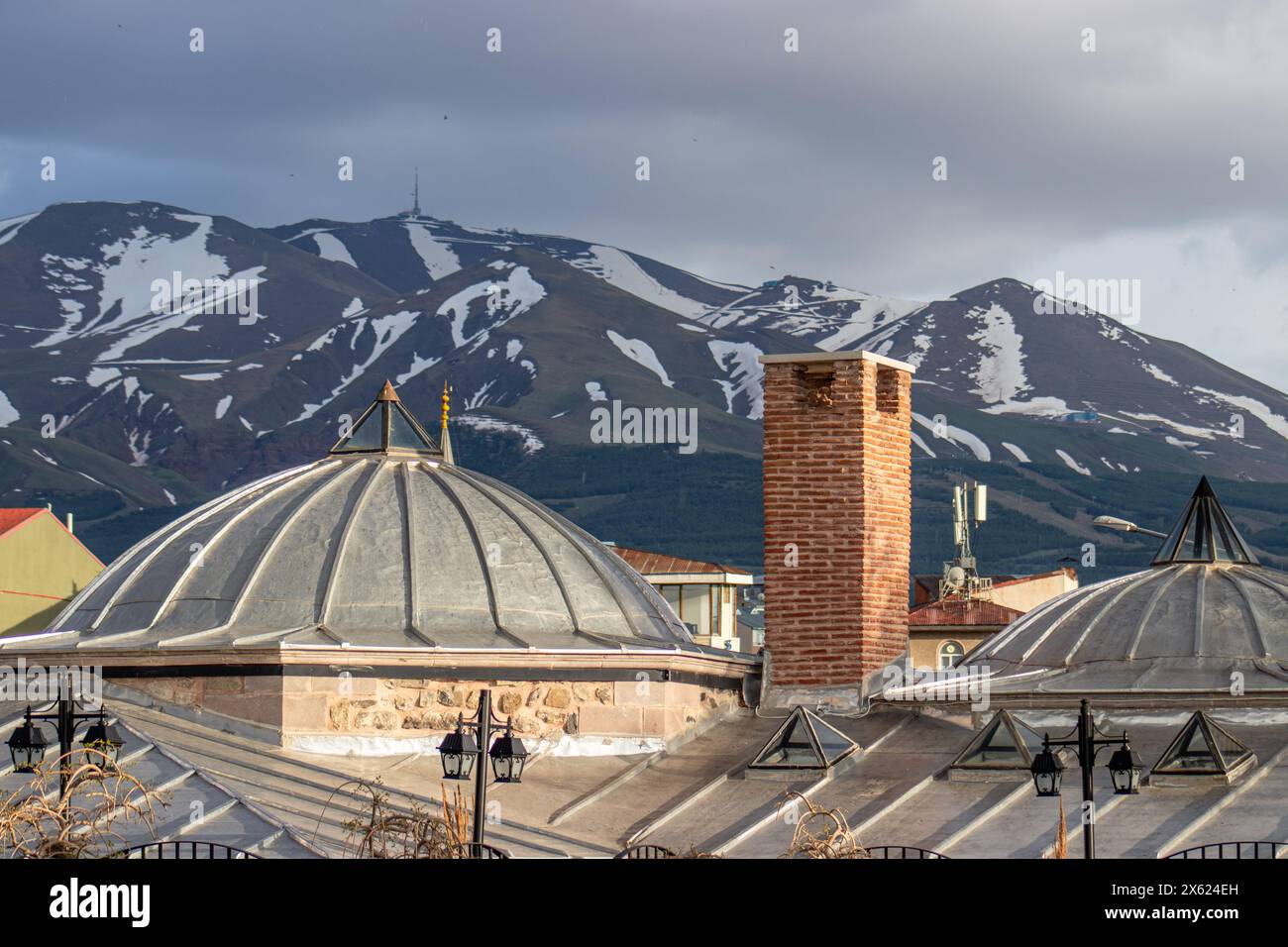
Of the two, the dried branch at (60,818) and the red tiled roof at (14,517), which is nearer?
the dried branch at (60,818)

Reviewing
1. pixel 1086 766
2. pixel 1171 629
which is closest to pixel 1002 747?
pixel 1171 629

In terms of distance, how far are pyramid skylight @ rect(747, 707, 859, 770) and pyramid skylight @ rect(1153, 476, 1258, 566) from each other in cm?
Answer: 611

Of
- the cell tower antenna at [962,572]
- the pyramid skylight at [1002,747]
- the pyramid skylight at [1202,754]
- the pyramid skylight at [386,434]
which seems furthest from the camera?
the cell tower antenna at [962,572]

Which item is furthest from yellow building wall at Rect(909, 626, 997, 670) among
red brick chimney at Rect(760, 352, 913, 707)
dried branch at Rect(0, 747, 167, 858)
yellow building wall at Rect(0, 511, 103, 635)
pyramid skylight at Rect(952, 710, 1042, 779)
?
dried branch at Rect(0, 747, 167, 858)

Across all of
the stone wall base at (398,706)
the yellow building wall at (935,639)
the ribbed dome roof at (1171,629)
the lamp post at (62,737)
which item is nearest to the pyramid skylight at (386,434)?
the stone wall base at (398,706)

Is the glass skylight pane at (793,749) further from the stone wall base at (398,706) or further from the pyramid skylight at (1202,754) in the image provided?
the pyramid skylight at (1202,754)

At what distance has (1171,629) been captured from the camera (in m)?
34.7

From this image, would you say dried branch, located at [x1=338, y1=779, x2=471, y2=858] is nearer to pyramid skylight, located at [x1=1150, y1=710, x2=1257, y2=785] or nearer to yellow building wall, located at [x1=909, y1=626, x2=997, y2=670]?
pyramid skylight, located at [x1=1150, y1=710, x2=1257, y2=785]

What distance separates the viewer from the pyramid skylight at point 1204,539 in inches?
1437

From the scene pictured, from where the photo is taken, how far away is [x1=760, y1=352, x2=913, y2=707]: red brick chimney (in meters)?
36.5

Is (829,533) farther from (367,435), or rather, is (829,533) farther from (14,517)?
(14,517)

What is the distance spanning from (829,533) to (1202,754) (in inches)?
309

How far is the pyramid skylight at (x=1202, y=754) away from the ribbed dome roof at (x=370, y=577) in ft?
27.7
